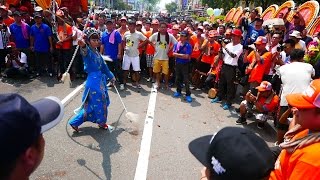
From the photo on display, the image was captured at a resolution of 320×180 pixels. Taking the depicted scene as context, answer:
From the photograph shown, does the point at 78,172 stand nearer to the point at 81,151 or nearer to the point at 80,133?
the point at 81,151

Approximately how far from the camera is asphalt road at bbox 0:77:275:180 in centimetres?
423

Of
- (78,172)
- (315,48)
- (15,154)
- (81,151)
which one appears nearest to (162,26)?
(315,48)

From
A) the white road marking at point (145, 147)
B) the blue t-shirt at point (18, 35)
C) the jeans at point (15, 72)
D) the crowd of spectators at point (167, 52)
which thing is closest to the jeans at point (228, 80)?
the crowd of spectators at point (167, 52)

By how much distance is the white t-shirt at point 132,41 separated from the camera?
28.5 ft

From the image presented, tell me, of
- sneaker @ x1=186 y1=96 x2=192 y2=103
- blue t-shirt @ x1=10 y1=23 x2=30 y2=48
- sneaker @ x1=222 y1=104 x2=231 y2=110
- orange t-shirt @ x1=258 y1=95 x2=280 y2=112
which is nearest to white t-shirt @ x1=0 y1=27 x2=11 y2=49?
blue t-shirt @ x1=10 y1=23 x2=30 y2=48

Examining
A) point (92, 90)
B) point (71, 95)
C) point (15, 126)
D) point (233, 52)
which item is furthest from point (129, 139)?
Result: point (15, 126)

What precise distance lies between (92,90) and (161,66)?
3.81 meters

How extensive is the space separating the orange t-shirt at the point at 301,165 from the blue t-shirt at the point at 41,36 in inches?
326

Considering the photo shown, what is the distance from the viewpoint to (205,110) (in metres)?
7.23

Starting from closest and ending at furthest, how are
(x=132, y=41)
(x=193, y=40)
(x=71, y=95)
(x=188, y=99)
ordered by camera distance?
(x=71, y=95)
(x=188, y=99)
(x=132, y=41)
(x=193, y=40)

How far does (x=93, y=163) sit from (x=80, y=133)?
1.12 m

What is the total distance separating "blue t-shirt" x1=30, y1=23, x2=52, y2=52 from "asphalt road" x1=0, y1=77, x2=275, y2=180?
1444mm

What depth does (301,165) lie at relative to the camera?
5.73 feet

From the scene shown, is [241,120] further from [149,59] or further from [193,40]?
[149,59]
